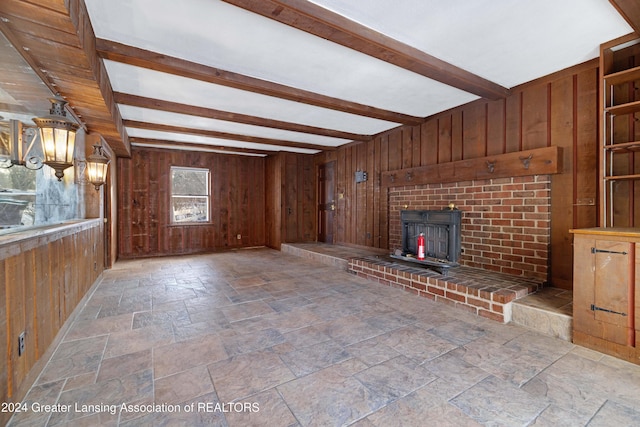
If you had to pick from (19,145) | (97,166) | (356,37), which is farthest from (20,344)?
(356,37)

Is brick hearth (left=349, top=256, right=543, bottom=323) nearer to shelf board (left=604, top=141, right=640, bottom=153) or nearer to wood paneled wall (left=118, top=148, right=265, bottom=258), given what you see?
shelf board (left=604, top=141, right=640, bottom=153)

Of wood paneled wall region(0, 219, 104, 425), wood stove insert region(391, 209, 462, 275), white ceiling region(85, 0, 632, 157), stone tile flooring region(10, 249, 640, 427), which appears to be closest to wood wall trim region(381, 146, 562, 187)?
wood stove insert region(391, 209, 462, 275)

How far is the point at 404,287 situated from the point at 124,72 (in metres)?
3.91

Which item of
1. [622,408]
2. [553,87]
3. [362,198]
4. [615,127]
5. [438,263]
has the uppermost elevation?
[553,87]

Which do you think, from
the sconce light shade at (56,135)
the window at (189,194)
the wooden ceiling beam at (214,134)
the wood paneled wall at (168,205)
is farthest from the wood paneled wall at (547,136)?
the window at (189,194)

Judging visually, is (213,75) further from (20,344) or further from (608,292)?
(608,292)

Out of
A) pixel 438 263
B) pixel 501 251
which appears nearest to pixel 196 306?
pixel 438 263

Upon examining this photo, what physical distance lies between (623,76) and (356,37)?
2295 mm

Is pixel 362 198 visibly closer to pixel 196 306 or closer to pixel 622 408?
pixel 196 306

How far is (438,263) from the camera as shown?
11.1 feet

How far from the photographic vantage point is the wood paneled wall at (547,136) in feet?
9.14

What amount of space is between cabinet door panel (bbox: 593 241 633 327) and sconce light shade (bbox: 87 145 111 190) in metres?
5.06

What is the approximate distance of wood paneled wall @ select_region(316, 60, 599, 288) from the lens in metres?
2.79

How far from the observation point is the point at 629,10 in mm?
1940
